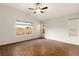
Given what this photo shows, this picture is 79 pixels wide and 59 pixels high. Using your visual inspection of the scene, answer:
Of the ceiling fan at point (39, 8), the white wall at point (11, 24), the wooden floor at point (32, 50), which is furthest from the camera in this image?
the wooden floor at point (32, 50)

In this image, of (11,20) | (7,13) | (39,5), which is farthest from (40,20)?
(7,13)

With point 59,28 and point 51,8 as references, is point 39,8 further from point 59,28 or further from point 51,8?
point 59,28

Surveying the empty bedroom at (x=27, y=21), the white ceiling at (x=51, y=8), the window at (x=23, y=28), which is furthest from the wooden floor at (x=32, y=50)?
the white ceiling at (x=51, y=8)

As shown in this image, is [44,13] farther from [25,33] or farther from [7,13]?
[7,13]

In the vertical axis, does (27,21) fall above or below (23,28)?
above

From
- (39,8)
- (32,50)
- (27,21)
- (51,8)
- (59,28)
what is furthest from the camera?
(59,28)

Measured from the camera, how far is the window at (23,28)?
203cm

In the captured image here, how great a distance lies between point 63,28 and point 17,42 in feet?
4.98

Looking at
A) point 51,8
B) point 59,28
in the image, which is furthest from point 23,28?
point 59,28

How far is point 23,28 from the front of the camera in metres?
2.05

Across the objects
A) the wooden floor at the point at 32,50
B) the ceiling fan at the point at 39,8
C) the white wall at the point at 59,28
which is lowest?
the wooden floor at the point at 32,50

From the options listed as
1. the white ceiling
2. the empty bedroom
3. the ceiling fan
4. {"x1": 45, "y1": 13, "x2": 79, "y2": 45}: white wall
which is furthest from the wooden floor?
the ceiling fan

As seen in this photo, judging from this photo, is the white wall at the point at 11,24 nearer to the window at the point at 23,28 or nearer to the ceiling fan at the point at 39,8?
the window at the point at 23,28

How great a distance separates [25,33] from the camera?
82.0 inches
